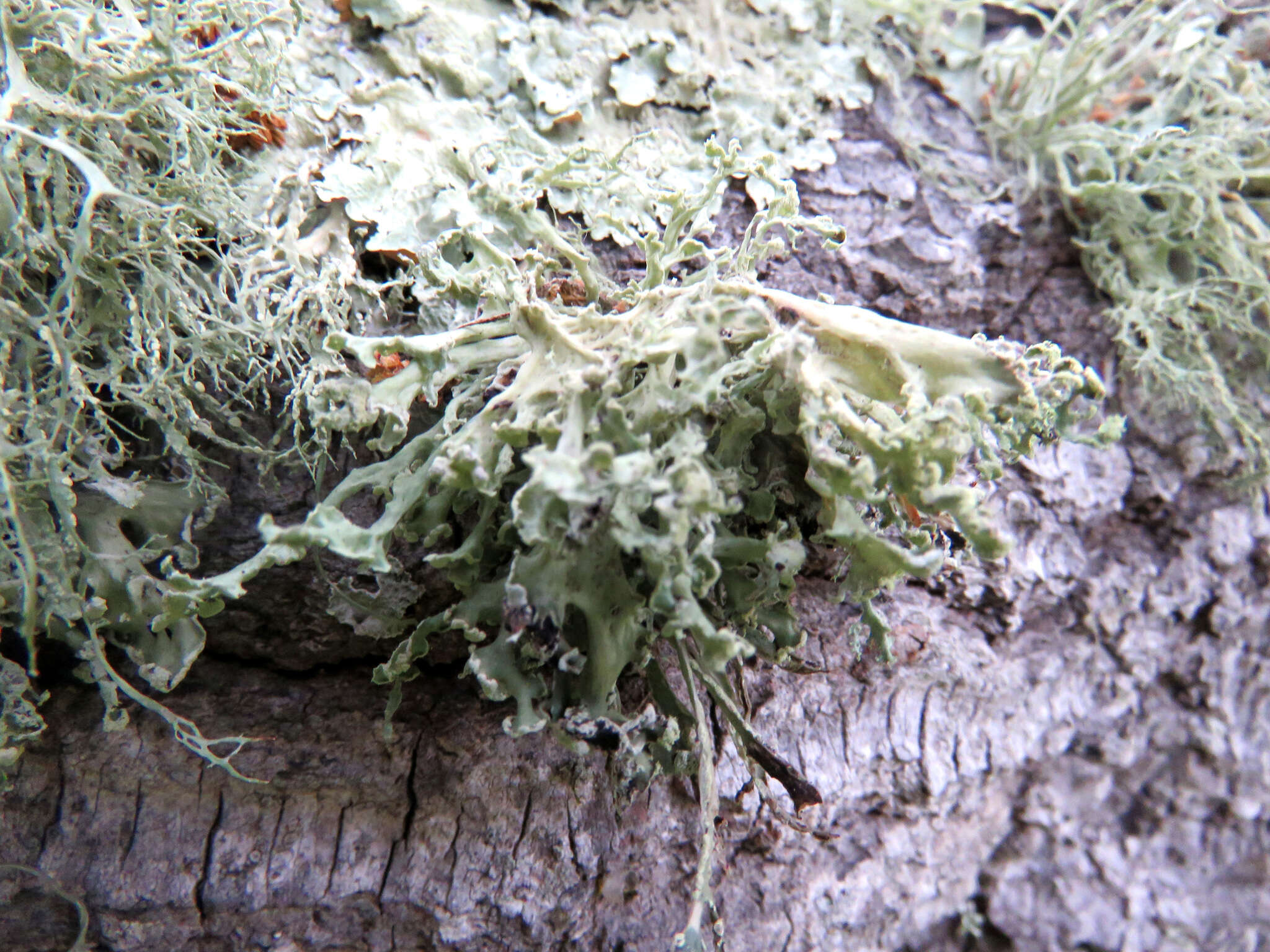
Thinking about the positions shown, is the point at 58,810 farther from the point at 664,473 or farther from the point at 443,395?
the point at 664,473

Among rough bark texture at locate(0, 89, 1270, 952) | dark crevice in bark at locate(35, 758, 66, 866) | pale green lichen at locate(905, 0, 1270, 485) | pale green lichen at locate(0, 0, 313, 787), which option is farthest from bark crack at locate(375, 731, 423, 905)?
pale green lichen at locate(905, 0, 1270, 485)

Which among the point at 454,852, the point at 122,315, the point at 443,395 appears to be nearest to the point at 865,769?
the point at 454,852

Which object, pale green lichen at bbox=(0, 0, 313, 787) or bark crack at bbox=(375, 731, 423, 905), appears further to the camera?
bark crack at bbox=(375, 731, 423, 905)

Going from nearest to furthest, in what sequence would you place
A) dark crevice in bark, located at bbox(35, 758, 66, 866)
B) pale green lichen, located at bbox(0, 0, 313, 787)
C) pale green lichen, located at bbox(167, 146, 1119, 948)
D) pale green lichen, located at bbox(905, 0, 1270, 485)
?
pale green lichen, located at bbox(167, 146, 1119, 948) → pale green lichen, located at bbox(0, 0, 313, 787) → dark crevice in bark, located at bbox(35, 758, 66, 866) → pale green lichen, located at bbox(905, 0, 1270, 485)

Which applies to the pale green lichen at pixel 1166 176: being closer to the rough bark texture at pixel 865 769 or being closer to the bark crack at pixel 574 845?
the rough bark texture at pixel 865 769

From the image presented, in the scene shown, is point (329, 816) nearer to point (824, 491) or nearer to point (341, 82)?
point (824, 491)

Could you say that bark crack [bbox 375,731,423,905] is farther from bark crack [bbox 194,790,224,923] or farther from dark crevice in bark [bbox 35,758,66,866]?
dark crevice in bark [bbox 35,758,66,866]

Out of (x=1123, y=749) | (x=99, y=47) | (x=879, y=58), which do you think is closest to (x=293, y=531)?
(x=99, y=47)

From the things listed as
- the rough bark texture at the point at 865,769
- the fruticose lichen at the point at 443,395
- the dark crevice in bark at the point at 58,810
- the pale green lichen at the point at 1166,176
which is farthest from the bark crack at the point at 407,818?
the pale green lichen at the point at 1166,176

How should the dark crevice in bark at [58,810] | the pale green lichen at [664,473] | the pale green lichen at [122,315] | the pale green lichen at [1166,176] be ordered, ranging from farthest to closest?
the pale green lichen at [1166,176], the dark crevice in bark at [58,810], the pale green lichen at [122,315], the pale green lichen at [664,473]
